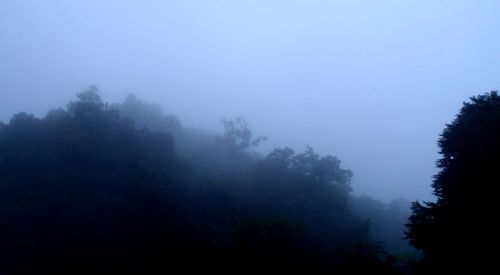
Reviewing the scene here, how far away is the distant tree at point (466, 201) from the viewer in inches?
617

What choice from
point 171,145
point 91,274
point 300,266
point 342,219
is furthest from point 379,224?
point 91,274

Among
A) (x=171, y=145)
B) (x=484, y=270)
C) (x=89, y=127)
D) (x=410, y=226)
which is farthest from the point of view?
(x=171, y=145)

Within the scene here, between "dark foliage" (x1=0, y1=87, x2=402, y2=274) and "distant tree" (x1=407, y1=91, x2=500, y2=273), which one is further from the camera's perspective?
"dark foliage" (x1=0, y1=87, x2=402, y2=274)

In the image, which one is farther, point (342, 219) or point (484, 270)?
point (342, 219)

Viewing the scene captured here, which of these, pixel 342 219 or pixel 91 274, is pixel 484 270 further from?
pixel 342 219

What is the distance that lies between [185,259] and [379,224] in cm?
3689

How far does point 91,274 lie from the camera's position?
25.3 meters

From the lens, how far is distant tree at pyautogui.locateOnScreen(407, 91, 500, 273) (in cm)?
1568

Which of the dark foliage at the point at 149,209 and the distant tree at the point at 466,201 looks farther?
the dark foliage at the point at 149,209

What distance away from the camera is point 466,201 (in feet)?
57.6

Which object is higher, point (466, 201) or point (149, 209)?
point (466, 201)

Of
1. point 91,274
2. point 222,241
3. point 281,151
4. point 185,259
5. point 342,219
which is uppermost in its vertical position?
point 281,151

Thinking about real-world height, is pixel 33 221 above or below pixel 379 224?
below

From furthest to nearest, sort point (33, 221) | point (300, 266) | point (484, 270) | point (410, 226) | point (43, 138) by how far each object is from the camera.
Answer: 1. point (43, 138)
2. point (33, 221)
3. point (300, 266)
4. point (410, 226)
5. point (484, 270)
